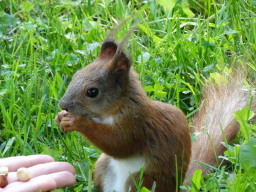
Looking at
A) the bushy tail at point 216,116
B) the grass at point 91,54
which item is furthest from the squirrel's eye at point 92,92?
the bushy tail at point 216,116

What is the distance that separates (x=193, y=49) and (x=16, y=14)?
1.37 m

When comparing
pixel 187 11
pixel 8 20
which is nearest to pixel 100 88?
pixel 187 11

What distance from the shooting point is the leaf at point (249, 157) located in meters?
2.29

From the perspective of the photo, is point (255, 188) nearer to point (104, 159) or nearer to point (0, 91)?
point (104, 159)

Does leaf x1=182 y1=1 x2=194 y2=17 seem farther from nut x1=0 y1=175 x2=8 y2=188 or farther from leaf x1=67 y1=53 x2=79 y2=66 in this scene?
nut x1=0 y1=175 x2=8 y2=188

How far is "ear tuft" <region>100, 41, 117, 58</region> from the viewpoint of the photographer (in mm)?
2500

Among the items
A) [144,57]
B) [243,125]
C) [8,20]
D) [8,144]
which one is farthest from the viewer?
[8,20]

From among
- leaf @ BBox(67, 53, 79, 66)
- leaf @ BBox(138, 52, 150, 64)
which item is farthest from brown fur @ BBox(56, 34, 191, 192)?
leaf @ BBox(67, 53, 79, 66)

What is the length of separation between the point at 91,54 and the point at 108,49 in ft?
2.82

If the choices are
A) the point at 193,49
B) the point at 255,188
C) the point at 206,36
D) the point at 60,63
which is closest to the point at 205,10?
the point at 206,36

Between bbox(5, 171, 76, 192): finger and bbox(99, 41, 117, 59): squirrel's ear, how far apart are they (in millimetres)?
514

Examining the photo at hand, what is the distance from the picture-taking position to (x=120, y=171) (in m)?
2.49

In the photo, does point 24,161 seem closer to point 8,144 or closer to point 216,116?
point 8,144

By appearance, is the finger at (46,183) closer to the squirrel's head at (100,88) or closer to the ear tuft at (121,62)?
the squirrel's head at (100,88)
